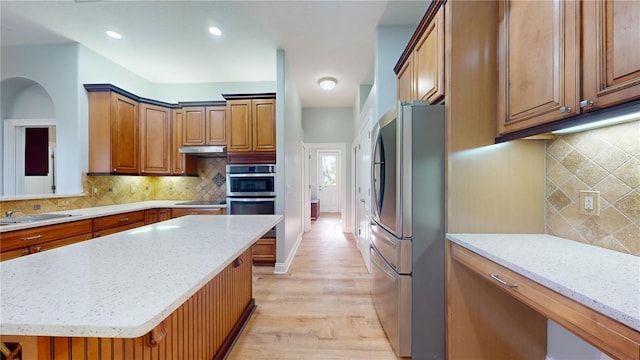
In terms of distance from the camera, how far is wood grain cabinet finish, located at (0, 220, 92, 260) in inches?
72.2

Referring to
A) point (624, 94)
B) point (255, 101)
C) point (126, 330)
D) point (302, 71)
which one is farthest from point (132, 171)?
point (624, 94)

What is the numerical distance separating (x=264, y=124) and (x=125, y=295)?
281 centimetres

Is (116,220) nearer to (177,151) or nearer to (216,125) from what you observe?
(177,151)

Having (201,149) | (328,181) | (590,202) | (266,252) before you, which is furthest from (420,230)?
(328,181)

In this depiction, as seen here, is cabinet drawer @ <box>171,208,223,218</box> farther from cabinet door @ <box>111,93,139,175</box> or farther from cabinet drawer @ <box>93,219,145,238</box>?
cabinet door @ <box>111,93,139,175</box>

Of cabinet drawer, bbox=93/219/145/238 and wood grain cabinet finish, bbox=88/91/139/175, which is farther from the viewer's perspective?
wood grain cabinet finish, bbox=88/91/139/175

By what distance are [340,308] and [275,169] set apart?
185cm

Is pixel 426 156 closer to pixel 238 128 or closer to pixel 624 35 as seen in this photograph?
pixel 624 35

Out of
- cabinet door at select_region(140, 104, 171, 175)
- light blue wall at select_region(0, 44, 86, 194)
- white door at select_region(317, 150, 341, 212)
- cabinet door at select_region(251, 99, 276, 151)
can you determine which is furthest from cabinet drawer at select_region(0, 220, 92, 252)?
white door at select_region(317, 150, 341, 212)

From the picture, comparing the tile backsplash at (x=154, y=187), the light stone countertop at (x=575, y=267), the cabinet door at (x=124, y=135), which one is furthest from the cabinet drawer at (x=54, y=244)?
the light stone countertop at (x=575, y=267)

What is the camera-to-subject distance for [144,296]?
653mm

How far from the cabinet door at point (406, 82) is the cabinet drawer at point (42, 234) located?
347cm

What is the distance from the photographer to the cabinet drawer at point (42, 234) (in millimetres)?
1838

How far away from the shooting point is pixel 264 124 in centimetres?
323
